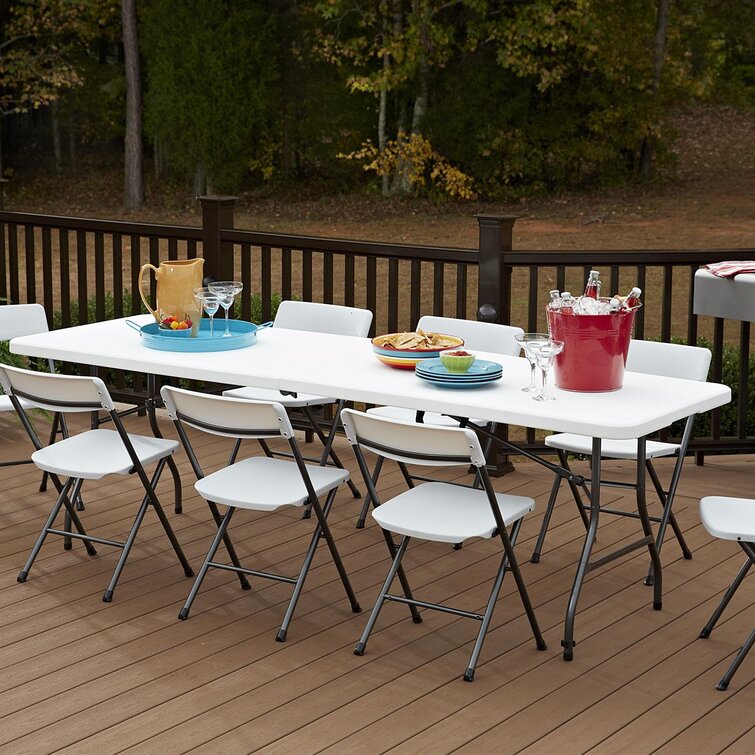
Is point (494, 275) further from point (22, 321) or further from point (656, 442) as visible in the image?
point (22, 321)

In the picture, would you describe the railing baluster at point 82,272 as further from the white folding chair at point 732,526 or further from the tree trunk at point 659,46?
the tree trunk at point 659,46

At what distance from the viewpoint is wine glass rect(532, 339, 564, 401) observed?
13.3 feet

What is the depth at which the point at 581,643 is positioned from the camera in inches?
163

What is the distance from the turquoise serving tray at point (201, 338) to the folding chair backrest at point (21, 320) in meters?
0.74

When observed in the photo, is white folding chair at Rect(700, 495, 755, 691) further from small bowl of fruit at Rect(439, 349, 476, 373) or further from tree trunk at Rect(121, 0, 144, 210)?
tree trunk at Rect(121, 0, 144, 210)

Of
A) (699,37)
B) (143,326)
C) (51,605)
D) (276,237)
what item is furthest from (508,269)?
(699,37)

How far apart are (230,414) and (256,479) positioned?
33 cm

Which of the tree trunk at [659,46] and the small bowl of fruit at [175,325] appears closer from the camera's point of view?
the small bowl of fruit at [175,325]

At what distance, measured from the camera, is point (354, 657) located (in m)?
4.02

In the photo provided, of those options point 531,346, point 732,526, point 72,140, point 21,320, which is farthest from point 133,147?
point 732,526

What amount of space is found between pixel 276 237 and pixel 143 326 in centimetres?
153

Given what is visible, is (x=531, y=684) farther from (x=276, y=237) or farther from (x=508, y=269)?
(x=276, y=237)

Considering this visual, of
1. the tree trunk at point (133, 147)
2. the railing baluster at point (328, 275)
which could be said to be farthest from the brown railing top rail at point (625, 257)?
the tree trunk at point (133, 147)

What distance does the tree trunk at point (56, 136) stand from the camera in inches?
900
